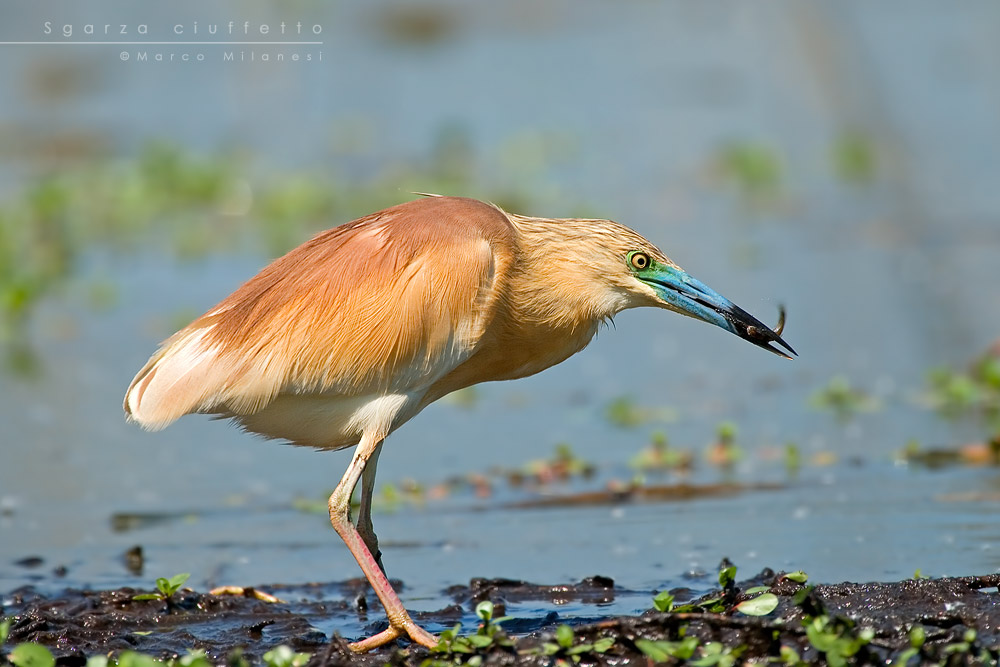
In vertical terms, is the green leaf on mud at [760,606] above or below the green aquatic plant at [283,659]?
above

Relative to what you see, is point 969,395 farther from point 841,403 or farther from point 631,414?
point 631,414

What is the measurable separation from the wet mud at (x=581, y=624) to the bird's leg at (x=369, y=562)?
0.07 metres

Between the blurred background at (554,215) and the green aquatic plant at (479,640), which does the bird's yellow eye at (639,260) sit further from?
the green aquatic plant at (479,640)

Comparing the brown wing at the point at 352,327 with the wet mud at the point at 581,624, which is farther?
the brown wing at the point at 352,327

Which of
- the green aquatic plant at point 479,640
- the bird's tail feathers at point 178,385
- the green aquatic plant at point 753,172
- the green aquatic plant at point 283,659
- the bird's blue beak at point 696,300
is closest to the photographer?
the green aquatic plant at point 283,659

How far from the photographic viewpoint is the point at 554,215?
11.3 metres

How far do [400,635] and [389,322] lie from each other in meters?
1.03

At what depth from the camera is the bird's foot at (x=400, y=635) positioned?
15.1ft

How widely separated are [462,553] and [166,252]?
21.1 feet

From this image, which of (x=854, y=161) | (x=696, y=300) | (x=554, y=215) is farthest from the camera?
(x=854, y=161)

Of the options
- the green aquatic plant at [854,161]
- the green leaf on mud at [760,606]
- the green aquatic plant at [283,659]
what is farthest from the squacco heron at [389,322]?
the green aquatic plant at [854,161]

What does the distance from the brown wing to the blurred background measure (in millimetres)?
959

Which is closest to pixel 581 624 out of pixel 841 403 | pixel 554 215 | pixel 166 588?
pixel 166 588

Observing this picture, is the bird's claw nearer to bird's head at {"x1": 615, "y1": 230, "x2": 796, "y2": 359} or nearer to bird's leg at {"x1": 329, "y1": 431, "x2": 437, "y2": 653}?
bird's leg at {"x1": 329, "y1": 431, "x2": 437, "y2": 653}
